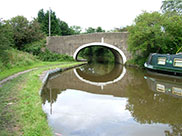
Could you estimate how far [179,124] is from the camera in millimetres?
3352

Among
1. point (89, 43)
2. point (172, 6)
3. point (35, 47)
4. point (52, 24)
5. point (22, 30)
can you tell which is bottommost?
point (35, 47)

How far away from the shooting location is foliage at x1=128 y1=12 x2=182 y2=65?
38.3 ft

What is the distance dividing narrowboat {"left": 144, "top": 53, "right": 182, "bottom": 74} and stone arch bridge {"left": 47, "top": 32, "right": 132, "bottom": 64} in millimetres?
4184

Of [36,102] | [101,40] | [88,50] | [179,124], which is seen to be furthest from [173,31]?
[88,50]

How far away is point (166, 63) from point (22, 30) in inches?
455

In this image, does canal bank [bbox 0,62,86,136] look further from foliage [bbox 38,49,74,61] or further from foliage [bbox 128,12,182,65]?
foliage [bbox 38,49,74,61]

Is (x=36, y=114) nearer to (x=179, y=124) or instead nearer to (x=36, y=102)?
(x=36, y=102)

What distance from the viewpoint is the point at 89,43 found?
1611cm

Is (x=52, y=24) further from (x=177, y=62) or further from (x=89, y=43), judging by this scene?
(x=177, y=62)

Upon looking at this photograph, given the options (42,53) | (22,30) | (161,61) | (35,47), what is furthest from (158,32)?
(22,30)

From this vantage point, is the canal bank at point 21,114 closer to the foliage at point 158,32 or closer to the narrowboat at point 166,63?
the narrowboat at point 166,63

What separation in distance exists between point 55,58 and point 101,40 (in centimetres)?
452

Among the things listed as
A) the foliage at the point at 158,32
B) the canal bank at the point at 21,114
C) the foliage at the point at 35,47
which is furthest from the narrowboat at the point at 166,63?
the foliage at the point at 35,47

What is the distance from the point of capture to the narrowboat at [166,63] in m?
9.72
